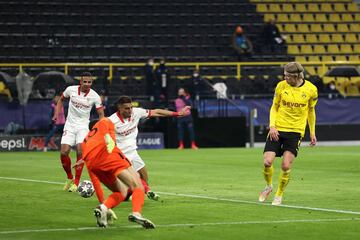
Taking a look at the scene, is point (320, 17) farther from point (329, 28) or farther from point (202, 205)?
point (202, 205)

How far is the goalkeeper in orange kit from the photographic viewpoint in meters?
12.1

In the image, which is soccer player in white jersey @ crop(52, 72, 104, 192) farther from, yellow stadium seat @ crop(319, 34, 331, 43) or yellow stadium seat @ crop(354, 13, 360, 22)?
yellow stadium seat @ crop(354, 13, 360, 22)

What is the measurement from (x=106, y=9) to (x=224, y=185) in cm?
2728

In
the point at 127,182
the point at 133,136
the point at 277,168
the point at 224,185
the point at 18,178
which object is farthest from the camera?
the point at 277,168

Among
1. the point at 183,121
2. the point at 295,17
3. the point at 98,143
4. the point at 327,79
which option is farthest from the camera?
the point at 295,17

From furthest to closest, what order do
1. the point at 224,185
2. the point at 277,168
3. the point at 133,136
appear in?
the point at 277,168, the point at 224,185, the point at 133,136

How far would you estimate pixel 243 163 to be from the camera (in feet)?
90.0

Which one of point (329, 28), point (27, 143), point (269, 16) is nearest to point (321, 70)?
point (329, 28)

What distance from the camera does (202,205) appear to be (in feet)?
50.2

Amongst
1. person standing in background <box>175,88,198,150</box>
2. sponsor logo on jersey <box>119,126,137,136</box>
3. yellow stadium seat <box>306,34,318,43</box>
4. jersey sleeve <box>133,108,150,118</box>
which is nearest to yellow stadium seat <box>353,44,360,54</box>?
yellow stadium seat <box>306,34,318,43</box>

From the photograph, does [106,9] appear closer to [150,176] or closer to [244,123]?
[244,123]

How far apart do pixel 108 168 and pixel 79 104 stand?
7471 mm

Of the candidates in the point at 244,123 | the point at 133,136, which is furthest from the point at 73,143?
the point at 244,123

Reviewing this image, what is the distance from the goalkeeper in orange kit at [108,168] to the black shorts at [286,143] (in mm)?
3652
